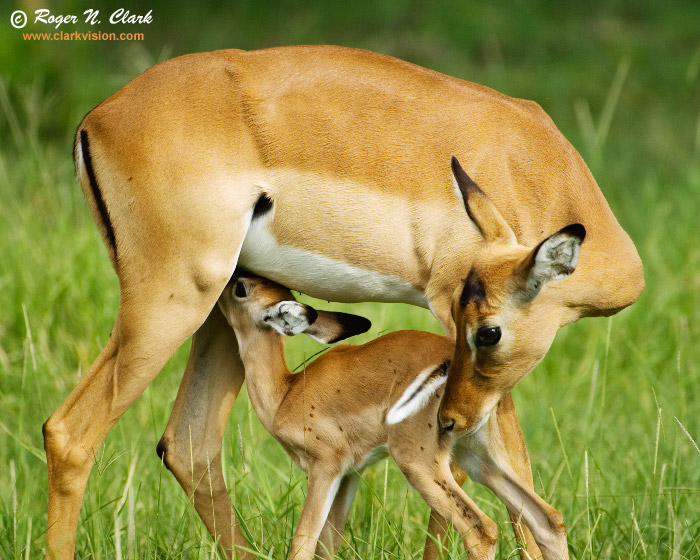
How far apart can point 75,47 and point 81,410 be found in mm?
7146

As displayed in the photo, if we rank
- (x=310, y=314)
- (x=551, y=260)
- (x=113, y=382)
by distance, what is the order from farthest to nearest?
(x=310, y=314)
(x=113, y=382)
(x=551, y=260)

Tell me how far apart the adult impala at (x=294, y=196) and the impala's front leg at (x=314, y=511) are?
0.45m

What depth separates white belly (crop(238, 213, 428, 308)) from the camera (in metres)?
4.06

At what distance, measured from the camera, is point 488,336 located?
143 inches

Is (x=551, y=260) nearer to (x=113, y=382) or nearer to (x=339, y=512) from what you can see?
(x=339, y=512)

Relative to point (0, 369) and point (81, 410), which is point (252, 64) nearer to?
point (81, 410)

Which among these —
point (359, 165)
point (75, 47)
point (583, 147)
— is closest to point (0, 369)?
point (359, 165)

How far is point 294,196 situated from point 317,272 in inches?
11.4

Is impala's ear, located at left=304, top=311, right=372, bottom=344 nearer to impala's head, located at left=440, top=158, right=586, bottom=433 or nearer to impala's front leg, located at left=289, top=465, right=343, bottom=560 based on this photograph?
impala's front leg, located at left=289, top=465, right=343, bottom=560

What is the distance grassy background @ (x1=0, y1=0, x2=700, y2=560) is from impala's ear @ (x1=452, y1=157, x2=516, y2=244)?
0.84 m

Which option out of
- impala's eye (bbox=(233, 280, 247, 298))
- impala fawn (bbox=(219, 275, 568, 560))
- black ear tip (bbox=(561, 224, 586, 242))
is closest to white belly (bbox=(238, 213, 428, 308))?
impala fawn (bbox=(219, 275, 568, 560))

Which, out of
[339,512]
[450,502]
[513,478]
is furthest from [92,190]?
[513,478]

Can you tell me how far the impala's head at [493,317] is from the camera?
143 inches

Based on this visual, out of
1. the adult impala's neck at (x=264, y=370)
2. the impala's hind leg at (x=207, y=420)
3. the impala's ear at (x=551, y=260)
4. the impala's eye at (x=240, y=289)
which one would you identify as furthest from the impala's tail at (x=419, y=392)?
the impala's hind leg at (x=207, y=420)
